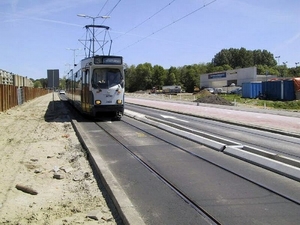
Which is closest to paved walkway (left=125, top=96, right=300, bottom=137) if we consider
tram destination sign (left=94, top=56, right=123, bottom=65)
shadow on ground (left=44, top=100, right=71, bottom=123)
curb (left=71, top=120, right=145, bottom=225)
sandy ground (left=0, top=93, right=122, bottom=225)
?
tram destination sign (left=94, top=56, right=123, bottom=65)

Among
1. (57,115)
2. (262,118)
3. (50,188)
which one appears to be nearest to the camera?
(50,188)

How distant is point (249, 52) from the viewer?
176000 mm

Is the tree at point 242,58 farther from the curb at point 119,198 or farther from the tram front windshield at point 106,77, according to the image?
the curb at point 119,198

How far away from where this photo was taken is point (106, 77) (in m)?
20.1

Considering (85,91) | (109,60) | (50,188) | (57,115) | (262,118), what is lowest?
(50,188)

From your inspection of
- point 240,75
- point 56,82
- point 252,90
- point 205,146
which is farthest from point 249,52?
point 205,146

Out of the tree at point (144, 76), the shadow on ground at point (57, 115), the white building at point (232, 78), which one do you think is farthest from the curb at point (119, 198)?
the tree at point (144, 76)

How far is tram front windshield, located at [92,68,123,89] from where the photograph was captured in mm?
19797

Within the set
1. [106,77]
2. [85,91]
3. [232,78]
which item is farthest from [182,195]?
[232,78]

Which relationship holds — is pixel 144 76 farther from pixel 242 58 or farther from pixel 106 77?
pixel 106 77

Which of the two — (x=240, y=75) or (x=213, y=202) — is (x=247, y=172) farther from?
(x=240, y=75)

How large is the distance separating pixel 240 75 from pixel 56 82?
245 ft

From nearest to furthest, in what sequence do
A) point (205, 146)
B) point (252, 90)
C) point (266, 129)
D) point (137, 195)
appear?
point (137, 195) → point (205, 146) → point (266, 129) → point (252, 90)

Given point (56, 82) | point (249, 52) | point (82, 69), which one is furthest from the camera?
point (249, 52)
